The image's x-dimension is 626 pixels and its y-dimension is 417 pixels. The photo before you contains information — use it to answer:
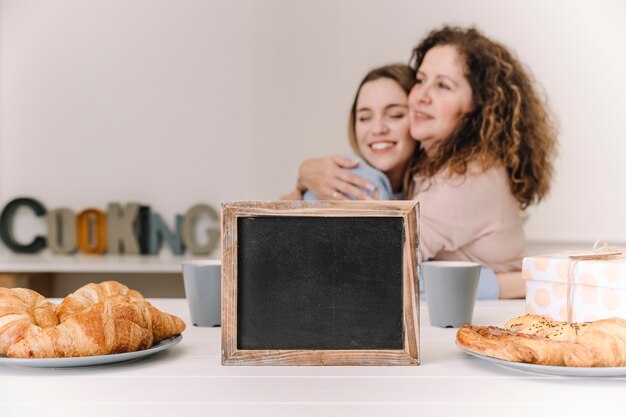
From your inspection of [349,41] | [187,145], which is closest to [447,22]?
[349,41]

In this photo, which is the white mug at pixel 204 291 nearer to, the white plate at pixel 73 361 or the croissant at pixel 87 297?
the croissant at pixel 87 297

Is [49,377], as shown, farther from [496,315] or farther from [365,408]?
[496,315]

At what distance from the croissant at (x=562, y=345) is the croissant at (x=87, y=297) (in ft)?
1.49

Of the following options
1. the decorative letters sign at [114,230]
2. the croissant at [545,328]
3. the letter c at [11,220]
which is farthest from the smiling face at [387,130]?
the croissant at [545,328]

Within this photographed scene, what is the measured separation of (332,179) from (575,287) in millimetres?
1522

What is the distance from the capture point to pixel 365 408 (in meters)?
0.63

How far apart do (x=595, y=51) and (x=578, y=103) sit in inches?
8.6

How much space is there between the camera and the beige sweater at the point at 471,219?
2.16m

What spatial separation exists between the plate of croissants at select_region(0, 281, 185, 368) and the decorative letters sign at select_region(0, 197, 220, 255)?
1944 millimetres

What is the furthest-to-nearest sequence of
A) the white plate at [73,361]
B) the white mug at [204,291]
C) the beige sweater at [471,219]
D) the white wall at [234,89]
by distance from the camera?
1. the white wall at [234,89]
2. the beige sweater at [471,219]
3. the white mug at [204,291]
4. the white plate at [73,361]

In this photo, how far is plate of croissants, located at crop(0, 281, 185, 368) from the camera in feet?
2.46

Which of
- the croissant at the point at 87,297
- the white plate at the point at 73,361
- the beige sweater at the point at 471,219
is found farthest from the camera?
the beige sweater at the point at 471,219

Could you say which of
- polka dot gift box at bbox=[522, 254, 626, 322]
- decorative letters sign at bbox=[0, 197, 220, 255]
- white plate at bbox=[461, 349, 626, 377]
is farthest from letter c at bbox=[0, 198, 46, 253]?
white plate at bbox=[461, 349, 626, 377]

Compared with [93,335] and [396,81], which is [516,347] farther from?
→ [396,81]
